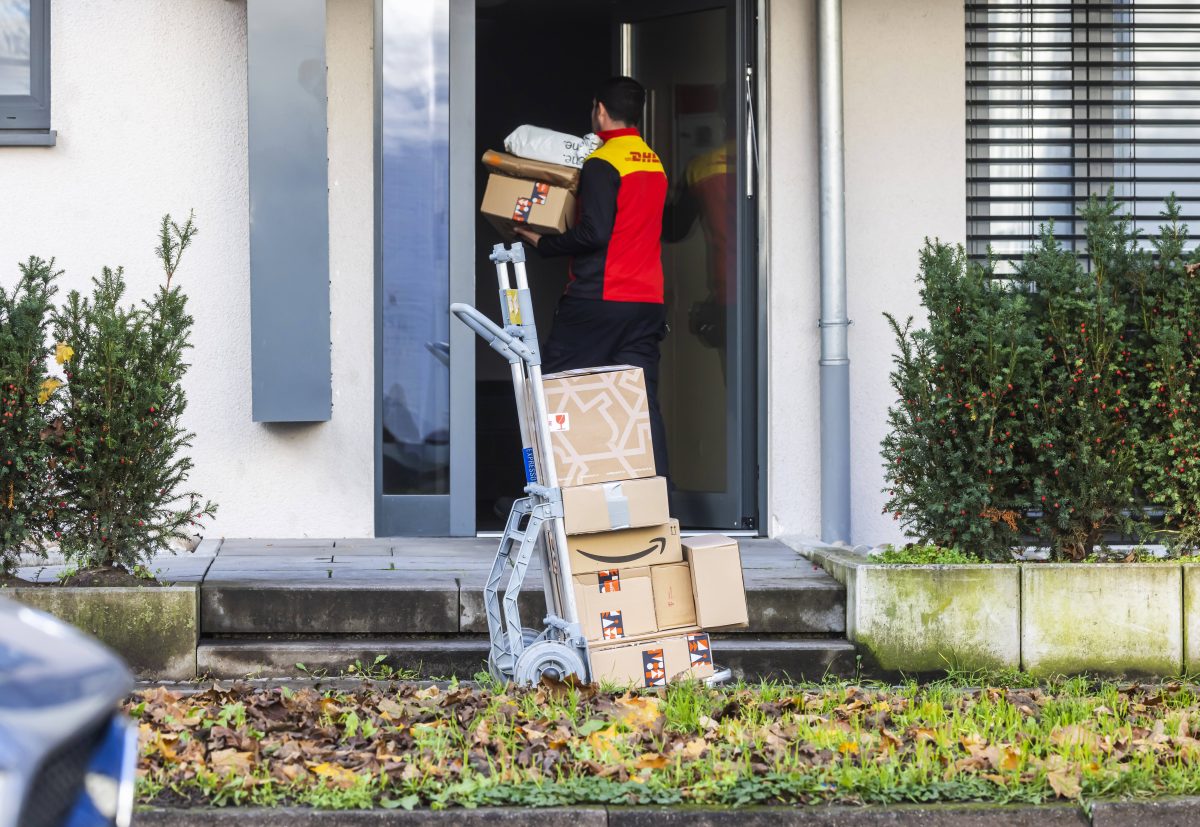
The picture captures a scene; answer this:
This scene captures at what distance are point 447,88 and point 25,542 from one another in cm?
333

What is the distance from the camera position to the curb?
13.3 ft

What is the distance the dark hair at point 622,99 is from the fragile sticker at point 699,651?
Result: 281 cm

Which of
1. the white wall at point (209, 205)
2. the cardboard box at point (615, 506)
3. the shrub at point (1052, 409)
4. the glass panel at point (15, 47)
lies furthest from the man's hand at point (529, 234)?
the glass panel at point (15, 47)

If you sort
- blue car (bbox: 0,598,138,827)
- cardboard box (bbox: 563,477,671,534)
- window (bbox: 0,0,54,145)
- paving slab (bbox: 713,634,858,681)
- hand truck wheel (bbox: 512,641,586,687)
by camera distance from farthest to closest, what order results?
window (bbox: 0,0,54,145) → paving slab (bbox: 713,634,858,681) → cardboard box (bbox: 563,477,671,534) → hand truck wheel (bbox: 512,641,586,687) → blue car (bbox: 0,598,138,827)

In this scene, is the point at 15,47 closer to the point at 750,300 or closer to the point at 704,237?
the point at 704,237

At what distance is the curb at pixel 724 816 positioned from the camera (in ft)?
13.3

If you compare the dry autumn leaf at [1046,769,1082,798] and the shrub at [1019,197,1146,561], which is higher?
the shrub at [1019,197,1146,561]

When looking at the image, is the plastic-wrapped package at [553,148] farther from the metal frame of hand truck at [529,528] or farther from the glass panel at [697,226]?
the metal frame of hand truck at [529,528]

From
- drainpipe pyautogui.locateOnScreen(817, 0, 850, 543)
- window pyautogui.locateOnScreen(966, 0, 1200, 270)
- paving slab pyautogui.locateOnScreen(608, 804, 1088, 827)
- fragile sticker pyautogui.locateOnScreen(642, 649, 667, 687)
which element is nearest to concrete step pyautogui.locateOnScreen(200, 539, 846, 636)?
fragile sticker pyautogui.locateOnScreen(642, 649, 667, 687)

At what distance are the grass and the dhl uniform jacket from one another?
8.21ft

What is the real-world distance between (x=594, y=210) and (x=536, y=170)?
40 centimetres

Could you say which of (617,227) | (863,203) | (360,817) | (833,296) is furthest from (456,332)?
(360,817)

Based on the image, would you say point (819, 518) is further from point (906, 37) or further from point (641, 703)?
point (641, 703)

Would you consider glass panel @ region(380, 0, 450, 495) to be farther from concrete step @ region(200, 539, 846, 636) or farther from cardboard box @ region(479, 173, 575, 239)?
concrete step @ region(200, 539, 846, 636)
